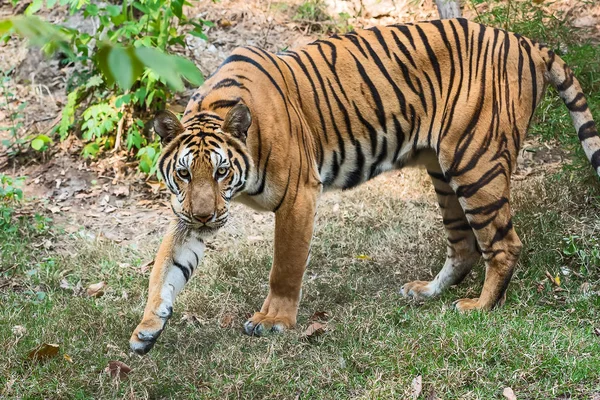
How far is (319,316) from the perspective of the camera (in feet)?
14.3

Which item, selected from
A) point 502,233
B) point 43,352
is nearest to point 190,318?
point 43,352

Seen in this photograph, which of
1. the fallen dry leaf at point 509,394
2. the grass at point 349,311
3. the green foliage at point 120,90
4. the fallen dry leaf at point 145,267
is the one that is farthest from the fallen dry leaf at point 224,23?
the fallen dry leaf at point 509,394

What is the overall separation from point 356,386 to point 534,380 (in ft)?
2.74

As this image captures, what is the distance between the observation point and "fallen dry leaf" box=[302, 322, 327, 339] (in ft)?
13.1

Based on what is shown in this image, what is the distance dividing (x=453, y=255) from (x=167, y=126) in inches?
80.2

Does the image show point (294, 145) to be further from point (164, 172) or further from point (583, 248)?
point (583, 248)

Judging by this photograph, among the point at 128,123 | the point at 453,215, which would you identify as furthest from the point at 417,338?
the point at 128,123

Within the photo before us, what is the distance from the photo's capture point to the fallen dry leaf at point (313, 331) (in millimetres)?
3994

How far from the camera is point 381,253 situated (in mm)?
5199

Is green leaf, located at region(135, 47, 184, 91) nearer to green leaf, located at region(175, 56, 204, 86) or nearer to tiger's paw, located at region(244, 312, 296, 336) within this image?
green leaf, located at region(175, 56, 204, 86)

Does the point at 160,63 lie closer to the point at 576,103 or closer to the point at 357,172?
the point at 357,172

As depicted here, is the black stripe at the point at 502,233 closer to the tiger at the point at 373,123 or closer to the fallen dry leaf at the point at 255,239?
the tiger at the point at 373,123

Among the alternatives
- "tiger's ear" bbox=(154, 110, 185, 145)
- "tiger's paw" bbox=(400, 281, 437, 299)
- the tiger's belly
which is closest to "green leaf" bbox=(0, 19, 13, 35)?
"tiger's ear" bbox=(154, 110, 185, 145)

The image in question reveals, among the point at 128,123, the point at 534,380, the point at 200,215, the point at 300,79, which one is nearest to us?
the point at 534,380
